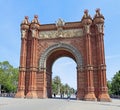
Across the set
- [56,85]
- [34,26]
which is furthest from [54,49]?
[56,85]

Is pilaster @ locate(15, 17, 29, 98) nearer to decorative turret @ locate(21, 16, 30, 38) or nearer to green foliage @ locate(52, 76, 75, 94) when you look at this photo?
decorative turret @ locate(21, 16, 30, 38)

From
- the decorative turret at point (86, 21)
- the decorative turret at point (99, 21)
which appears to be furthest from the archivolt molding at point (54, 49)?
the decorative turret at point (99, 21)

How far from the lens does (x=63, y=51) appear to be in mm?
31734

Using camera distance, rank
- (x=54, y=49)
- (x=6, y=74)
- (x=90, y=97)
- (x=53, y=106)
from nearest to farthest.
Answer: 1. (x=53, y=106)
2. (x=90, y=97)
3. (x=54, y=49)
4. (x=6, y=74)

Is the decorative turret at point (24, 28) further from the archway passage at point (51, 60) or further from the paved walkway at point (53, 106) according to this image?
the paved walkway at point (53, 106)

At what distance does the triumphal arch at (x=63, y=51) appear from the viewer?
27234 millimetres

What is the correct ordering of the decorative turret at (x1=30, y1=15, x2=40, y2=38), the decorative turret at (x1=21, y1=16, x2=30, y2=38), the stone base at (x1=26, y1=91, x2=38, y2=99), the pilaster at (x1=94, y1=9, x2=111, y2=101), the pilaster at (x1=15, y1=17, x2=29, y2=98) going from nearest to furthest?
1. the pilaster at (x1=94, y1=9, x2=111, y2=101)
2. the stone base at (x1=26, y1=91, x2=38, y2=99)
3. the pilaster at (x1=15, y1=17, x2=29, y2=98)
4. the decorative turret at (x1=30, y1=15, x2=40, y2=38)
5. the decorative turret at (x1=21, y1=16, x2=30, y2=38)

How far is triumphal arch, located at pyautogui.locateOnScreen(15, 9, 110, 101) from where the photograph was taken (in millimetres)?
27234

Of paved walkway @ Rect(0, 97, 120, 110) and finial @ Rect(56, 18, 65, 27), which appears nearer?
paved walkway @ Rect(0, 97, 120, 110)

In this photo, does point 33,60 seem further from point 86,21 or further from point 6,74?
point 6,74

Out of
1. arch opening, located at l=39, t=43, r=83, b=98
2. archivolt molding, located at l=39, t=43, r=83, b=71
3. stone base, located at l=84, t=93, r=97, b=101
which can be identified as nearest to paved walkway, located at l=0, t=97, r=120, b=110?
stone base, located at l=84, t=93, r=97, b=101

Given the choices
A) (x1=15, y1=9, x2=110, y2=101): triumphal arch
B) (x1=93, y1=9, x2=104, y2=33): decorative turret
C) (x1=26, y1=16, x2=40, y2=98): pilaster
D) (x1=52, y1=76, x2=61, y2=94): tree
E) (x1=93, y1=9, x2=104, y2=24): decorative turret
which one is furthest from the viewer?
(x1=52, y1=76, x2=61, y2=94): tree

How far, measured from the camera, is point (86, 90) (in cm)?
2698

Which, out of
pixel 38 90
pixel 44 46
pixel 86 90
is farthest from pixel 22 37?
pixel 86 90
